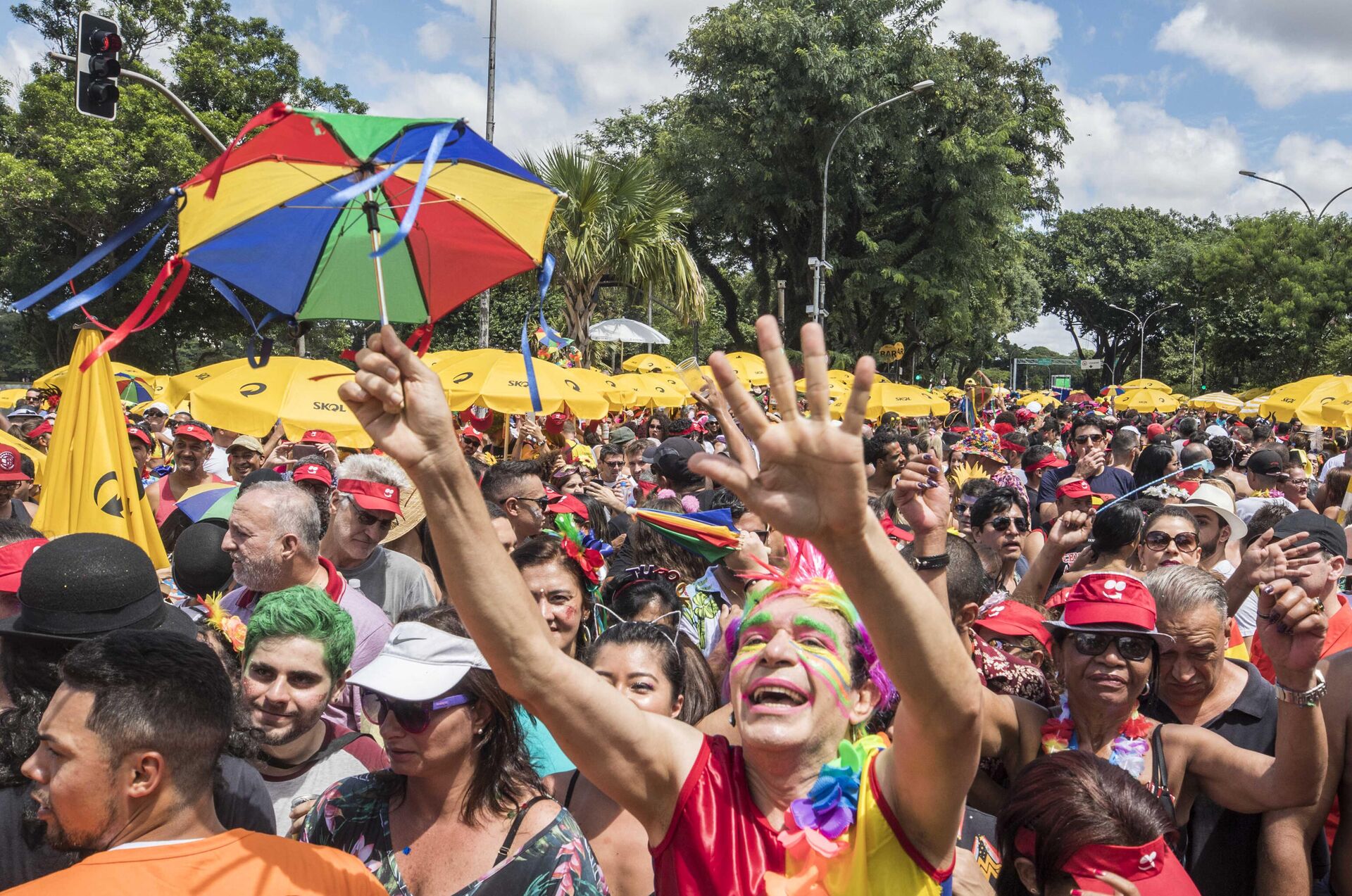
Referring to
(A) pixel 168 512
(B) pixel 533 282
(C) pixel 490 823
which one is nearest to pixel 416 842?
(C) pixel 490 823

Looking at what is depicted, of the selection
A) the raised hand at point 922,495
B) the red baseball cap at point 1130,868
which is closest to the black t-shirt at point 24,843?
the red baseball cap at point 1130,868

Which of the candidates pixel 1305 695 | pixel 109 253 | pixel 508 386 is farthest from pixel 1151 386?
pixel 109 253

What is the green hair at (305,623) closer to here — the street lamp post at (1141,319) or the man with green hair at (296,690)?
the man with green hair at (296,690)

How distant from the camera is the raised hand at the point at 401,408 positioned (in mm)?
1841

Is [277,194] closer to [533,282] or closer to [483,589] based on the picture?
[483,589]

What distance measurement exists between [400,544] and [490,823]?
3.59 meters

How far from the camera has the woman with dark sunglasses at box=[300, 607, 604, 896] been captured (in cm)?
231

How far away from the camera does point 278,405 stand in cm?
744

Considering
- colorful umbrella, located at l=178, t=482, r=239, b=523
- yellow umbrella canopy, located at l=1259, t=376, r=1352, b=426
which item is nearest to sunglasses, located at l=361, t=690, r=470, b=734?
colorful umbrella, located at l=178, t=482, r=239, b=523

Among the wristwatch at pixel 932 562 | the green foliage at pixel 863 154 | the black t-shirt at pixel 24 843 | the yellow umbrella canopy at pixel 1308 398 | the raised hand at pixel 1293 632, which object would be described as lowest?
the black t-shirt at pixel 24 843

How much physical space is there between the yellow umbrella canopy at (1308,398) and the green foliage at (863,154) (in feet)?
47.9

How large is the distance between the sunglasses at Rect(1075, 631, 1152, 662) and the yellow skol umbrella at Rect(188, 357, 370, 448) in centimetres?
563

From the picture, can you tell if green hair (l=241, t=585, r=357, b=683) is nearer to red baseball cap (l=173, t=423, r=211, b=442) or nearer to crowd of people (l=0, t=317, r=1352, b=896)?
crowd of people (l=0, t=317, r=1352, b=896)

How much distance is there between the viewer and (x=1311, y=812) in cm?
271
